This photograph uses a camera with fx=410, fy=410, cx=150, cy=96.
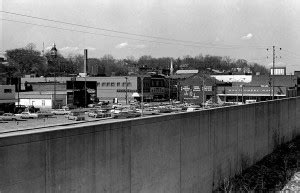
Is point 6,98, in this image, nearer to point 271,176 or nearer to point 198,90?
point 198,90

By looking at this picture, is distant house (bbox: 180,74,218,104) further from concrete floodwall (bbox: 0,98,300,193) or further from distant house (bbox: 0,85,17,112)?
concrete floodwall (bbox: 0,98,300,193)

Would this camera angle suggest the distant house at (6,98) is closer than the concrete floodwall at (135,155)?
No

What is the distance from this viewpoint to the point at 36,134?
33.9ft

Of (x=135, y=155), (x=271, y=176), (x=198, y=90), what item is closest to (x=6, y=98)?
(x=198, y=90)

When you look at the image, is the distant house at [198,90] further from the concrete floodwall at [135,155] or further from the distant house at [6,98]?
the concrete floodwall at [135,155]

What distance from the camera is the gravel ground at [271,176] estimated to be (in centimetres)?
2362

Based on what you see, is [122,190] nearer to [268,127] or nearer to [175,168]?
[175,168]

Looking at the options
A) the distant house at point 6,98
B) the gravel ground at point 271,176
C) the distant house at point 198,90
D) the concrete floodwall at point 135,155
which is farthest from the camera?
the distant house at point 198,90

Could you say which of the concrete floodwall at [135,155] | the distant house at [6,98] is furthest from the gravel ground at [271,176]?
the distant house at [6,98]

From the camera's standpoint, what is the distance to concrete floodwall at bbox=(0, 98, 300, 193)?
33.2 feet

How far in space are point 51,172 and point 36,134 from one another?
3.79ft

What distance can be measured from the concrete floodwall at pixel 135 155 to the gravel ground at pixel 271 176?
2.36ft

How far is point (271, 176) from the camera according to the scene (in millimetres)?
27469

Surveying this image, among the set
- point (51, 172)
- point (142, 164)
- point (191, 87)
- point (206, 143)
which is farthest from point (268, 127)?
point (191, 87)
